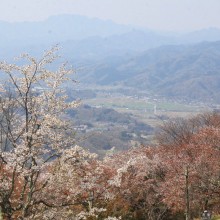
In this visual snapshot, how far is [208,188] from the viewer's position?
22.6m

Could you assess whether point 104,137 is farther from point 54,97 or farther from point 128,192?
point 54,97

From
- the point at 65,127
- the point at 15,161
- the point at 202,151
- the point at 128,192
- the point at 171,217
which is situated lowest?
the point at 171,217

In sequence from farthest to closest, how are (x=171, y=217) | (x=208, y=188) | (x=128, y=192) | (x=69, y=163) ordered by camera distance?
1. (x=171, y=217)
2. (x=128, y=192)
3. (x=208, y=188)
4. (x=69, y=163)

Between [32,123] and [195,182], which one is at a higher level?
[32,123]

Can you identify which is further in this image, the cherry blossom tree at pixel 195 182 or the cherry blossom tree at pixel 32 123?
the cherry blossom tree at pixel 195 182

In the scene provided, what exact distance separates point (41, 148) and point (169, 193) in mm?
13161

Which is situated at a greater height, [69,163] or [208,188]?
[69,163]

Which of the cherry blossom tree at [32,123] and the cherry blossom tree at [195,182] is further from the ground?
the cherry blossom tree at [32,123]

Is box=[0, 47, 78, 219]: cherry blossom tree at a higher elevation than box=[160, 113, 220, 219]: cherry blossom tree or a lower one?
higher

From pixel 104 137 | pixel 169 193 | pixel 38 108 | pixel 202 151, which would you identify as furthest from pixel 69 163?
pixel 104 137

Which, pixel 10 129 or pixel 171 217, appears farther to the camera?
pixel 171 217

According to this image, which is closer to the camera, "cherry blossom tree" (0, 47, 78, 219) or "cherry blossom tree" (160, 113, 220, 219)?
"cherry blossom tree" (0, 47, 78, 219)

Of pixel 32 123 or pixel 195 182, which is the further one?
pixel 195 182

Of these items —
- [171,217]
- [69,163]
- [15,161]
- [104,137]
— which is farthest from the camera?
[104,137]
